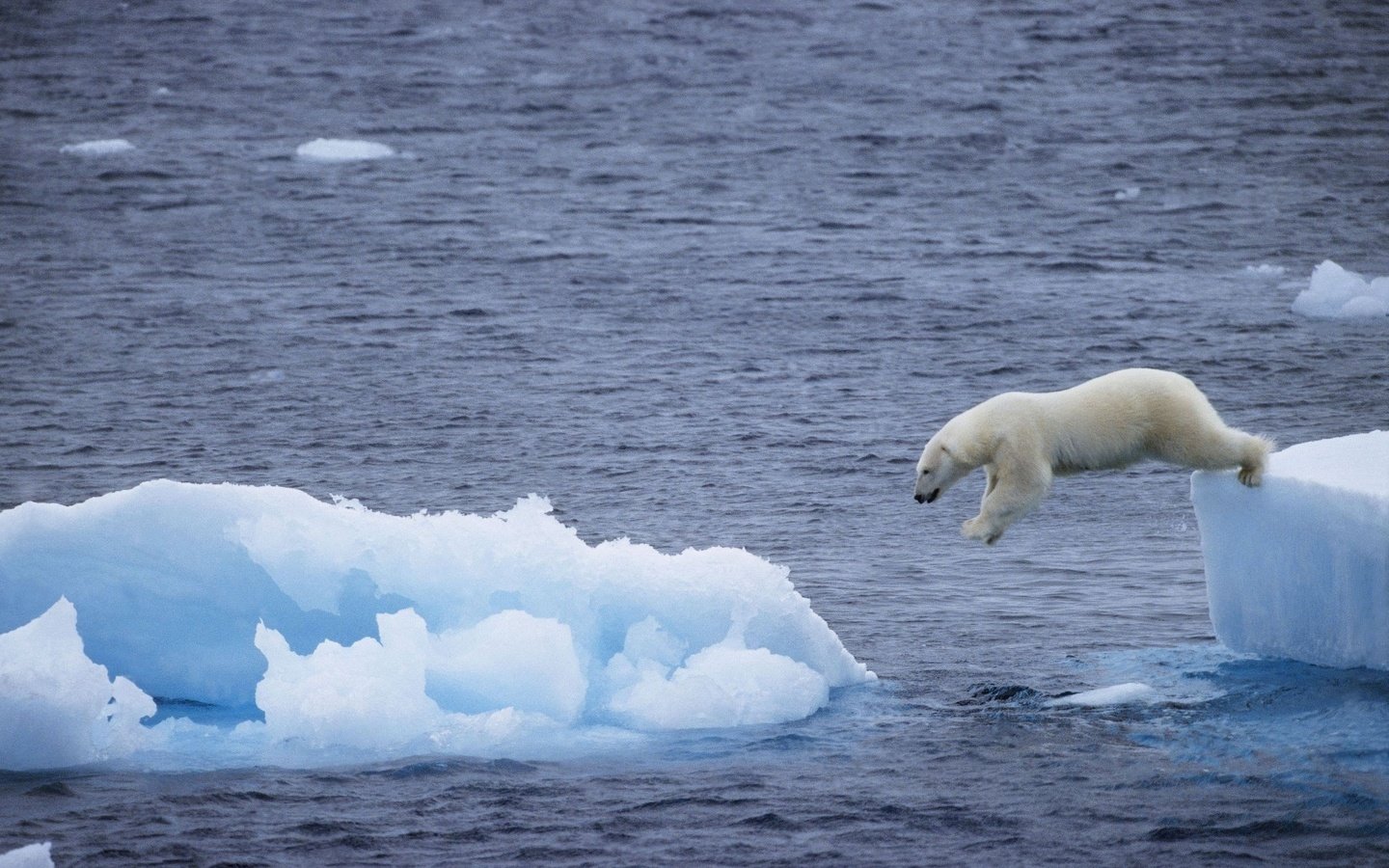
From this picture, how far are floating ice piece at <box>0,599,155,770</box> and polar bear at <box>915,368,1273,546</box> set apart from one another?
398 centimetres

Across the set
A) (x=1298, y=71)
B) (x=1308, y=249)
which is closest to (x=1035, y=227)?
(x=1308, y=249)

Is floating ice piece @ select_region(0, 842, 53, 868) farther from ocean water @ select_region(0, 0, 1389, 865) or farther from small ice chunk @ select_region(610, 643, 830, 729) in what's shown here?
small ice chunk @ select_region(610, 643, 830, 729)

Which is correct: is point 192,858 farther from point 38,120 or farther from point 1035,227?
point 38,120

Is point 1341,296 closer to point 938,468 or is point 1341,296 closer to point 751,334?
point 751,334

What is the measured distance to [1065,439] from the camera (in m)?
8.20

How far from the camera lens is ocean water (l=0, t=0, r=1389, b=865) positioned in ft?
25.0

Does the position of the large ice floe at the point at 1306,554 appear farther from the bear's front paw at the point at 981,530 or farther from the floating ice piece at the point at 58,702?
the floating ice piece at the point at 58,702

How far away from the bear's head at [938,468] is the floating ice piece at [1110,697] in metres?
1.37

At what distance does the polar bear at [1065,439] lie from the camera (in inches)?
318

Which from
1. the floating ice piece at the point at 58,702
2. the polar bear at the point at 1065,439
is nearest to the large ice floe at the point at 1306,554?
the polar bear at the point at 1065,439

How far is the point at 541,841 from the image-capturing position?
7.20 m

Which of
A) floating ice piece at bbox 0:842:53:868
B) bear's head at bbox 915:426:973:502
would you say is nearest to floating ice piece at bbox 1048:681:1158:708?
bear's head at bbox 915:426:973:502

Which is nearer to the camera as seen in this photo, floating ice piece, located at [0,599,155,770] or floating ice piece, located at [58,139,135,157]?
floating ice piece, located at [0,599,155,770]

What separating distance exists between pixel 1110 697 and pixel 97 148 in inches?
947
